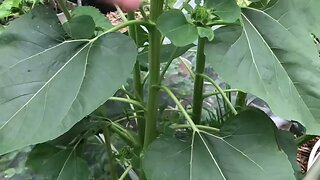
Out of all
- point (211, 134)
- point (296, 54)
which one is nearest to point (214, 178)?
point (211, 134)

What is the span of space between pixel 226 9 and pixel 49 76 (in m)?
0.25

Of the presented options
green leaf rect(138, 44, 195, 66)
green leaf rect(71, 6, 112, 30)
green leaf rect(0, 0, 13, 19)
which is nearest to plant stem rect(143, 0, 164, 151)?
green leaf rect(138, 44, 195, 66)

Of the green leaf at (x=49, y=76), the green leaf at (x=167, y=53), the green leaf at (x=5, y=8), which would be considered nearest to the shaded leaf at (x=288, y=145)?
the green leaf at (x=167, y=53)

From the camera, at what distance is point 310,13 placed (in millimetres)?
778

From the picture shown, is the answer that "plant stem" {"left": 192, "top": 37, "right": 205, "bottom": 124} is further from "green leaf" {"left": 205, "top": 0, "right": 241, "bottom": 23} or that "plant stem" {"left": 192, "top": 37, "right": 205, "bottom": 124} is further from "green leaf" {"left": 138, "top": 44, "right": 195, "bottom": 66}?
"green leaf" {"left": 205, "top": 0, "right": 241, "bottom": 23}

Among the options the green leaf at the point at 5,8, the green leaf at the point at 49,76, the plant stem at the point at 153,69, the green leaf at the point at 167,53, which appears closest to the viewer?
the green leaf at the point at 49,76

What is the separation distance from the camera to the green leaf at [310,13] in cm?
77

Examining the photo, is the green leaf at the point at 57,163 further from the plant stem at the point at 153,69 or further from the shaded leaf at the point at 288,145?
the shaded leaf at the point at 288,145

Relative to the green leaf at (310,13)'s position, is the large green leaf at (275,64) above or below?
below

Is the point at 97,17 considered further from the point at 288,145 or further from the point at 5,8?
the point at 5,8

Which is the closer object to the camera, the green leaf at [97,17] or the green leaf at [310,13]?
the green leaf at [310,13]

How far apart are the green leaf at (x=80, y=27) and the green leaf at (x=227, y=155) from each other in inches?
7.2

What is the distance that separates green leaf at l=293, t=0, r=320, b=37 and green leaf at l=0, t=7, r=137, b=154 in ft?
0.77

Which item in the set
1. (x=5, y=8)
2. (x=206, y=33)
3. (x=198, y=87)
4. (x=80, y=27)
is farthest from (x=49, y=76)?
(x=5, y=8)
